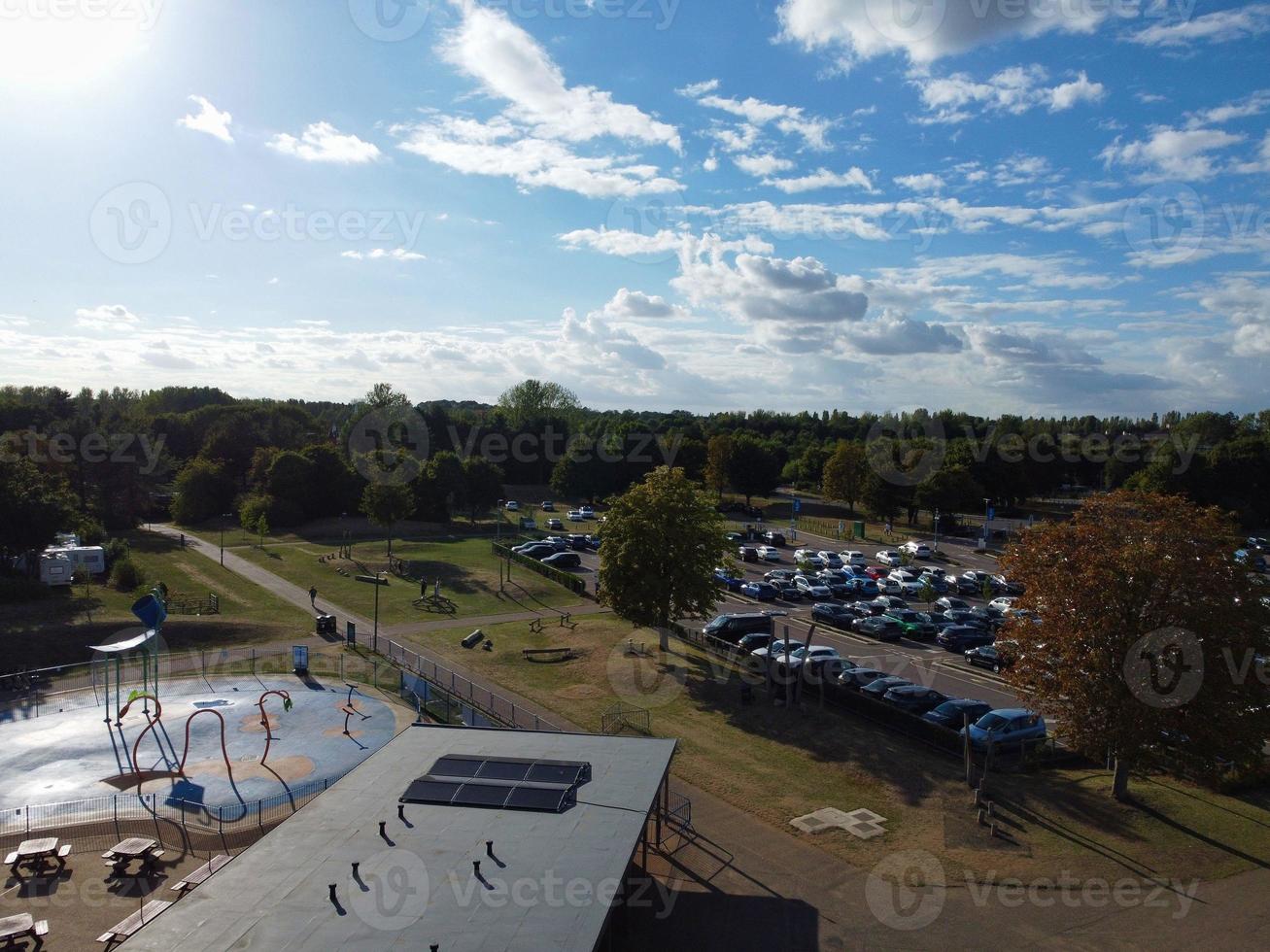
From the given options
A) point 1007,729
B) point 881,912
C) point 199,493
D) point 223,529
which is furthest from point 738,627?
point 199,493

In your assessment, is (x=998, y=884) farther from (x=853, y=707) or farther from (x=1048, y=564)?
(x=853, y=707)

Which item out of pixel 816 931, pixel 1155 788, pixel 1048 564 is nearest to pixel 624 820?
pixel 816 931

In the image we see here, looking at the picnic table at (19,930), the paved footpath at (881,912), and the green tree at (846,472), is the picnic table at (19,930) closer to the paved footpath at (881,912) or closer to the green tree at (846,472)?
the paved footpath at (881,912)

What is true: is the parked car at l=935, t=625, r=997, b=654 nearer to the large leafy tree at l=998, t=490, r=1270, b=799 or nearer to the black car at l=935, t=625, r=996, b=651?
the black car at l=935, t=625, r=996, b=651

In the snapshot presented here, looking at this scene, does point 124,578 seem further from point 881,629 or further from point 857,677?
point 881,629

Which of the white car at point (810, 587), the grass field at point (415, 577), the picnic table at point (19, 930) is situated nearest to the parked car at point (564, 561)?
the grass field at point (415, 577)

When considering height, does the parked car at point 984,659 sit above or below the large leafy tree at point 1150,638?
below
